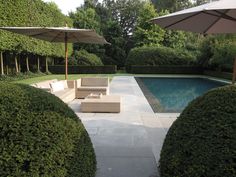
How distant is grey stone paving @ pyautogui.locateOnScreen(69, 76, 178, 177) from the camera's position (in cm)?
417

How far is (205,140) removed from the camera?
2.71 metres

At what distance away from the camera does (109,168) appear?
4.16m

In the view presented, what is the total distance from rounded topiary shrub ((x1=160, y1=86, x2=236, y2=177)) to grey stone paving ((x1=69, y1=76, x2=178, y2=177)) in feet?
3.69

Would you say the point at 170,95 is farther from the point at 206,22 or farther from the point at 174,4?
the point at 174,4

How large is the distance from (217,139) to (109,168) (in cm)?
196

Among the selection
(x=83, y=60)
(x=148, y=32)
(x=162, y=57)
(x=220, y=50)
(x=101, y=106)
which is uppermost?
(x=148, y=32)

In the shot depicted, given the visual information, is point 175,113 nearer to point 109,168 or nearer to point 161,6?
point 109,168

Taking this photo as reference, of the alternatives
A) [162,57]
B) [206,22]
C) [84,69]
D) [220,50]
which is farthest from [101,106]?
[162,57]

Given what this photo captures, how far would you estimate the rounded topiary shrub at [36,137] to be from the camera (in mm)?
2652

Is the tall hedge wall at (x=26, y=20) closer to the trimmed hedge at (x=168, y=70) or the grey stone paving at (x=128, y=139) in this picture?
the trimmed hedge at (x=168, y=70)

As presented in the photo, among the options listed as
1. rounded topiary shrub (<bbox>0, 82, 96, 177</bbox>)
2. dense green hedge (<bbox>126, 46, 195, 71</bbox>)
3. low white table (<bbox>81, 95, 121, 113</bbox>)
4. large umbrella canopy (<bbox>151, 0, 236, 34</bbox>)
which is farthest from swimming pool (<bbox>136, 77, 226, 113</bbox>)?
dense green hedge (<bbox>126, 46, 195, 71</bbox>)

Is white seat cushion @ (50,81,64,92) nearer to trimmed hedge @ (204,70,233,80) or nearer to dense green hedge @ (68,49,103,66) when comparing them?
trimmed hedge @ (204,70,233,80)

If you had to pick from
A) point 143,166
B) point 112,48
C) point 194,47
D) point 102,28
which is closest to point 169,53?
point 194,47

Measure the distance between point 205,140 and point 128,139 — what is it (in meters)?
3.18
